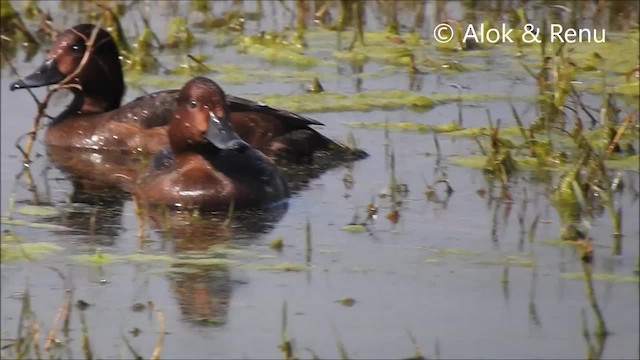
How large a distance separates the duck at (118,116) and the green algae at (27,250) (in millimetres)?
1629

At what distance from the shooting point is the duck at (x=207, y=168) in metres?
8.50

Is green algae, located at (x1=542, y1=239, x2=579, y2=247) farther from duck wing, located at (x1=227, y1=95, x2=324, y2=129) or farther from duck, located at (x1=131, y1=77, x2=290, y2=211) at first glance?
duck wing, located at (x1=227, y1=95, x2=324, y2=129)

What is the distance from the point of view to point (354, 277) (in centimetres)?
708

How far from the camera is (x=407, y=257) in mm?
7418

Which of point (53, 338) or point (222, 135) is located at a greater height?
point (222, 135)

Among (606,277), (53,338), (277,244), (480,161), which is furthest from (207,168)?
(53,338)

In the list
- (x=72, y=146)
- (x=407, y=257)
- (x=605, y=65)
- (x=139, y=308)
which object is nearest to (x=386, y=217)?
(x=407, y=257)

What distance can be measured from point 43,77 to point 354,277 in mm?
3962

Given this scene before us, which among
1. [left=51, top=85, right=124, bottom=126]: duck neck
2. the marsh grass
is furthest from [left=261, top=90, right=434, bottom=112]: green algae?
the marsh grass

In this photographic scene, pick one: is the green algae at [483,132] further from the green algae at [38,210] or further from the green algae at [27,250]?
the green algae at [27,250]

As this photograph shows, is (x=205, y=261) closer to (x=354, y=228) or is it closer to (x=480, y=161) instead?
(x=354, y=228)

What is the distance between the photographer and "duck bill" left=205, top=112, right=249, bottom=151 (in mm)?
8453

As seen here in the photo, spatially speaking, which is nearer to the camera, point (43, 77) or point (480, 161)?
point (480, 161)

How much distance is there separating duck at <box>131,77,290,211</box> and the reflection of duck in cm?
8
